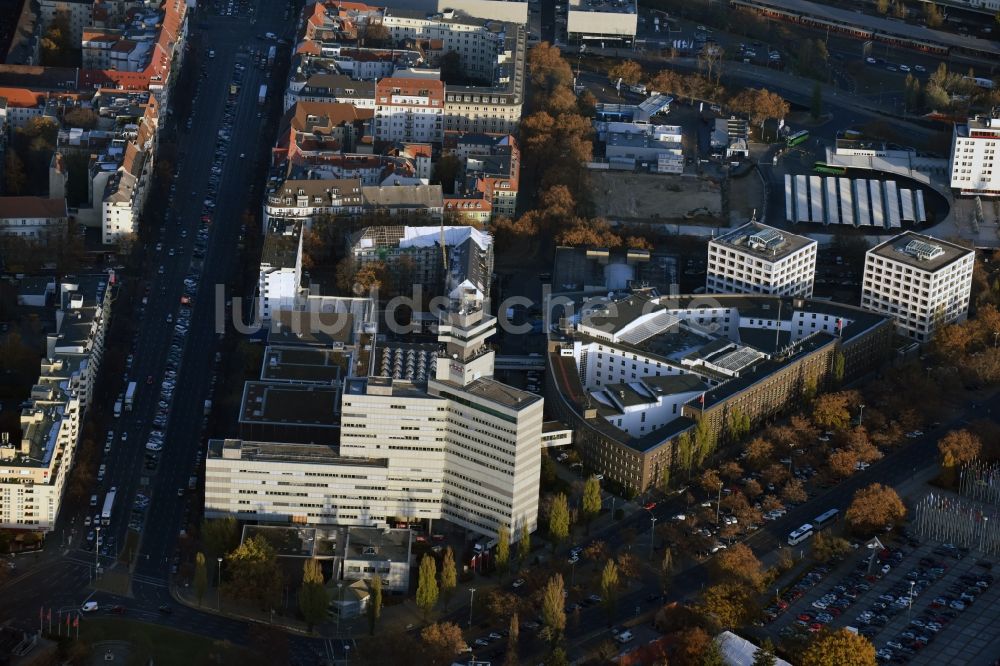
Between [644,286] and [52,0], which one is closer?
[644,286]

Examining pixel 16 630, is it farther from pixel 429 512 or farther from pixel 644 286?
pixel 644 286

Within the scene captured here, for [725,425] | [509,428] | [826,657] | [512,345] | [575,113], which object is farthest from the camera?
[575,113]

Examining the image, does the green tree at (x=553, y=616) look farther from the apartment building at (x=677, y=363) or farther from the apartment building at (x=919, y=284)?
the apartment building at (x=919, y=284)

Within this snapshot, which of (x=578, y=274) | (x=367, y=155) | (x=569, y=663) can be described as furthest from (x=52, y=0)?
(x=569, y=663)

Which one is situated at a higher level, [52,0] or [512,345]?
[52,0]

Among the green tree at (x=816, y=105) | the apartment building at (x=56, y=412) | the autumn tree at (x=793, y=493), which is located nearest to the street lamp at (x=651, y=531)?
the autumn tree at (x=793, y=493)

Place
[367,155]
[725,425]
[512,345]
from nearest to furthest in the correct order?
1. [725,425]
2. [512,345]
3. [367,155]

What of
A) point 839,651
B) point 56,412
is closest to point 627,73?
point 56,412
